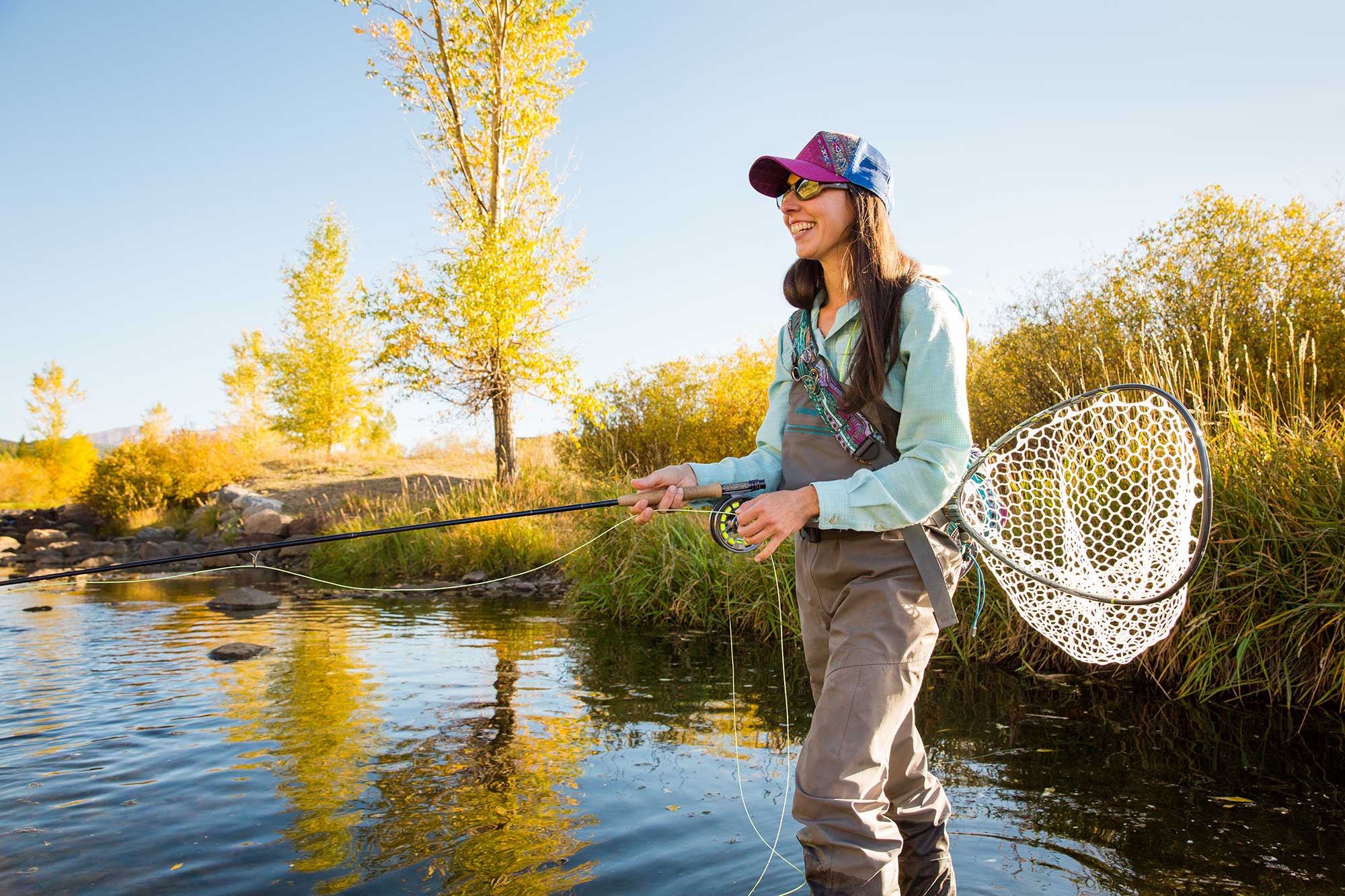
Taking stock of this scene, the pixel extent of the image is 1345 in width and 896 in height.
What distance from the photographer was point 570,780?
13.8 ft

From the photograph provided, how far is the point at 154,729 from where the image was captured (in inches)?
204

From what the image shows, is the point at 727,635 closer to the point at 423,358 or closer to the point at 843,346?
the point at 843,346

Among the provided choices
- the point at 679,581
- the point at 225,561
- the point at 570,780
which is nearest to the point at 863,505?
the point at 570,780

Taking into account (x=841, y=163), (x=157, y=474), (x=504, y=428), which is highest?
(x=504, y=428)

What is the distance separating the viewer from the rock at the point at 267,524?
18203 mm

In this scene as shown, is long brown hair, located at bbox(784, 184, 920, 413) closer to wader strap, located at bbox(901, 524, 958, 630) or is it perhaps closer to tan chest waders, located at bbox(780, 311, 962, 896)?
tan chest waders, located at bbox(780, 311, 962, 896)

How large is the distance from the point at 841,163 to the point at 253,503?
64.3 feet

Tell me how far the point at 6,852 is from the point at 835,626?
3.35 metres

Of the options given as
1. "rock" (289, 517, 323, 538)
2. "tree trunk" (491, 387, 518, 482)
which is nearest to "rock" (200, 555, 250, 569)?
"rock" (289, 517, 323, 538)

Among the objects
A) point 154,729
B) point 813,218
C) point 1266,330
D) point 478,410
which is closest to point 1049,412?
point 813,218

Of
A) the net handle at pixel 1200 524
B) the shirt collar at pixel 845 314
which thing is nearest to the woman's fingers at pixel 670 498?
the shirt collar at pixel 845 314

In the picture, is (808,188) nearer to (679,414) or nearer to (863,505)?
(863,505)

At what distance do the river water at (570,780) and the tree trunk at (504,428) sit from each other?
1035 centimetres

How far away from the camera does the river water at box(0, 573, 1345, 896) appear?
3.20m
